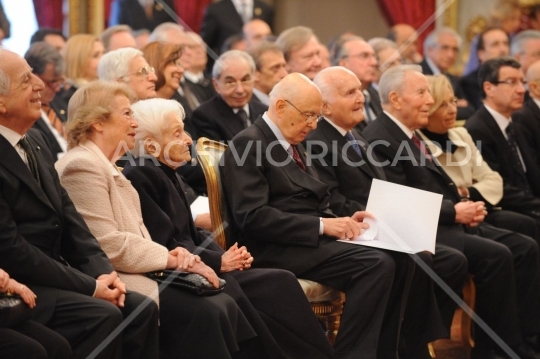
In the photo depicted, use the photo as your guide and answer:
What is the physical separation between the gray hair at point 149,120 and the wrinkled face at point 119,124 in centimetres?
18

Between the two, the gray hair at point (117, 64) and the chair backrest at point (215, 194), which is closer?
the chair backrest at point (215, 194)

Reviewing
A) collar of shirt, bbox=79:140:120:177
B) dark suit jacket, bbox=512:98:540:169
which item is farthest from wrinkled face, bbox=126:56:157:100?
dark suit jacket, bbox=512:98:540:169

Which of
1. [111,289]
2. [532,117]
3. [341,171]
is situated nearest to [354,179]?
[341,171]

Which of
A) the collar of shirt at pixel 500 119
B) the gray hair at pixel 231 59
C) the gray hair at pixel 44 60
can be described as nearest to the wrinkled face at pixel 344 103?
the gray hair at pixel 231 59

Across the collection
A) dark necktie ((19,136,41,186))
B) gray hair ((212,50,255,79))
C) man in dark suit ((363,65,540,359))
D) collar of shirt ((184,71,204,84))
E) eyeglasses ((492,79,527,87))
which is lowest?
man in dark suit ((363,65,540,359))

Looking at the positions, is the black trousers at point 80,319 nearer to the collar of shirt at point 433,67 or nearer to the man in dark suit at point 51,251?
the man in dark suit at point 51,251

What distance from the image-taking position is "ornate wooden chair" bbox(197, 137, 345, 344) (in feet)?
13.4

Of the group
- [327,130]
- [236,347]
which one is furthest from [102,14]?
[236,347]

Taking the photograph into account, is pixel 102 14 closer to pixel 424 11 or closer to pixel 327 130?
pixel 424 11

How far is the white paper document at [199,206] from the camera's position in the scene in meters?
4.45

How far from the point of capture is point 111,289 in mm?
3244

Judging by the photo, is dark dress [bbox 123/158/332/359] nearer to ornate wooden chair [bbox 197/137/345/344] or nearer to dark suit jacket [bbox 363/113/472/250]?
ornate wooden chair [bbox 197/137/345/344]

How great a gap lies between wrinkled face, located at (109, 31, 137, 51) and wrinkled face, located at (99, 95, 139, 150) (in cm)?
312

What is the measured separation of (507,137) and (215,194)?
2356mm
